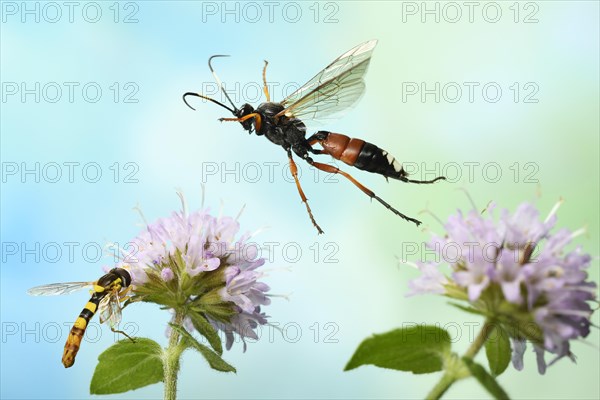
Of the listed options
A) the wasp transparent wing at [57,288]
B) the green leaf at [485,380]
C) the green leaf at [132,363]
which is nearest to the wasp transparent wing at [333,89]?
the wasp transparent wing at [57,288]

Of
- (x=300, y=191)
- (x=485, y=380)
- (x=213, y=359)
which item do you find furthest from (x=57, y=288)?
(x=485, y=380)

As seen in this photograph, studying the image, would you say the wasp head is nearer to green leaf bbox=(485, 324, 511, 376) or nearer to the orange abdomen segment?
the orange abdomen segment

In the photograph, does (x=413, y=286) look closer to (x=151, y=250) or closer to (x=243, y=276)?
(x=243, y=276)

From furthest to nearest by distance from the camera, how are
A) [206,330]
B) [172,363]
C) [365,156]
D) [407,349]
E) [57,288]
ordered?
[365,156] < [57,288] < [206,330] < [172,363] < [407,349]

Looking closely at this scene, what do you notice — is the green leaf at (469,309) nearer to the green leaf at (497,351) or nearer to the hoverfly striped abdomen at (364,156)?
the green leaf at (497,351)

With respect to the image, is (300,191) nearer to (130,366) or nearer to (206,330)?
(206,330)

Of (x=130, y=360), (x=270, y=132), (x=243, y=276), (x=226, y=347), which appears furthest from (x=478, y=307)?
(x=270, y=132)

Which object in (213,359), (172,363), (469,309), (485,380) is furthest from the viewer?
(172,363)
